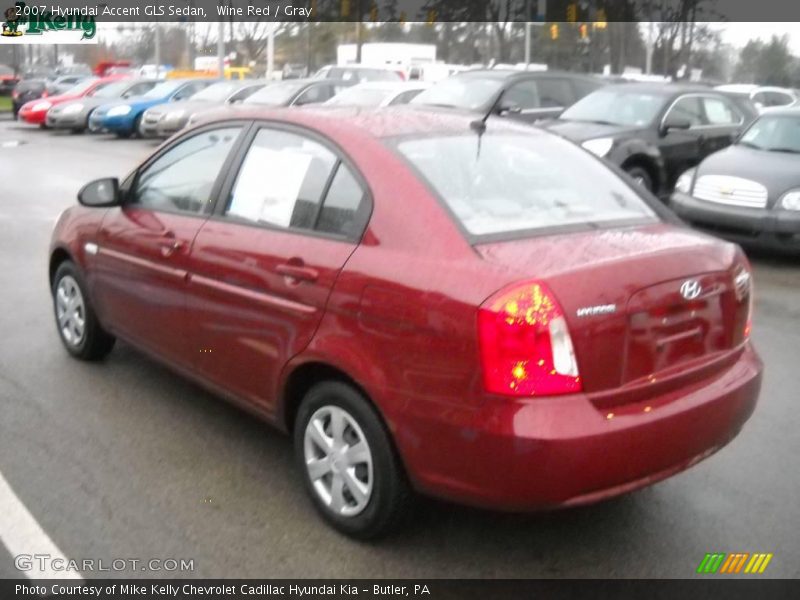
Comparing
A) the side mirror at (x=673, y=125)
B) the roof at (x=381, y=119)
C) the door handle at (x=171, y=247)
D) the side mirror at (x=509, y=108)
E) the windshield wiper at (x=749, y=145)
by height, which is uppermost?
the roof at (x=381, y=119)

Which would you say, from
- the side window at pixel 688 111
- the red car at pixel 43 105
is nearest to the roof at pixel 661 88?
the side window at pixel 688 111

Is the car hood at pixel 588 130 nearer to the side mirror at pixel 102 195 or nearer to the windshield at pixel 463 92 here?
the windshield at pixel 463 92

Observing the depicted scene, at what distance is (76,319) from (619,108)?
26.7 ft

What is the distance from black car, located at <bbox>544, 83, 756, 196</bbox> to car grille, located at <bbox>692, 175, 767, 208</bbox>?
144 cm

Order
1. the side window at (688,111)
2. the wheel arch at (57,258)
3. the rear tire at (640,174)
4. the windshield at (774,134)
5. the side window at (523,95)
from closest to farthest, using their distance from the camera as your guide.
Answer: the wheel arch at (57,258) → the windshield at (774,134) → the rear tire at (640,174) → the side window at (688,111) → the side window at (523,95)

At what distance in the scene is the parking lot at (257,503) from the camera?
11.6 feet

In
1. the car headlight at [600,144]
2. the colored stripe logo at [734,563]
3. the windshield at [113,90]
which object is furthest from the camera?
the windshield at [113,90]

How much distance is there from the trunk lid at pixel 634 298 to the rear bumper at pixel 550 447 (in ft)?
0.39

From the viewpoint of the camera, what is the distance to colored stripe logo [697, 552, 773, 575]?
3449 mm

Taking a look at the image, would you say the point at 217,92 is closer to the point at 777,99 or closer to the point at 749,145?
the point at 777,99

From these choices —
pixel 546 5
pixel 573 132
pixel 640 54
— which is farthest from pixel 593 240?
pixel 640 54

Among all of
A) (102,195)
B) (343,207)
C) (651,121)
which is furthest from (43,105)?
(343,207)

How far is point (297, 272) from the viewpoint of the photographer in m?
3.73

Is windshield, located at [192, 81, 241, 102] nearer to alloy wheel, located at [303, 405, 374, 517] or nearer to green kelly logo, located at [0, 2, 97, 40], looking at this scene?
green kelly logo, located at [0, 2, 97, 40]
